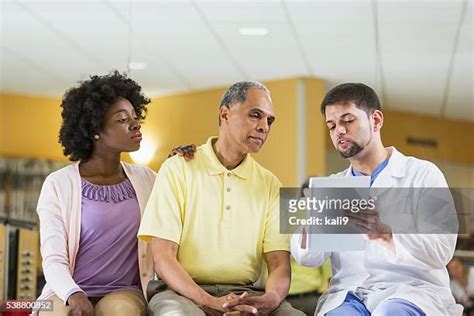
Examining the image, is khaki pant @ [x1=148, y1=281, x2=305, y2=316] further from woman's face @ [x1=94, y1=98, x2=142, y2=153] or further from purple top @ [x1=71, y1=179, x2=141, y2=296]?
woman's face @ [x1=94, y1=98, x2=142, y2=153]

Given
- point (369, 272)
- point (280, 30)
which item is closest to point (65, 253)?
point (369, 272)

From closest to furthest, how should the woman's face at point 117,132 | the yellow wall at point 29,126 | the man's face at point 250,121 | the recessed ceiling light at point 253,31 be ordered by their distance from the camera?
the man's face at point 250,121 → the woman's face at point 117,132 → the yellow wall at point 29,126 → the recessed ceiling light at point 253,31

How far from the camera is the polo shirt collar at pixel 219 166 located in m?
2.52

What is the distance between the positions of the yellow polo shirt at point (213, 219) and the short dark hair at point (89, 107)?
259 millimetres

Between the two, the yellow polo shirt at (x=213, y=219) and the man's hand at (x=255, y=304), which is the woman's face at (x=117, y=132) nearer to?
the yellow polo shirt at (x=213, y=219)

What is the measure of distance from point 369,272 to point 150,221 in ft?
1.94

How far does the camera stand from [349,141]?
245 cm

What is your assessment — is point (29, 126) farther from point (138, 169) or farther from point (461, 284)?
point (461, 284)

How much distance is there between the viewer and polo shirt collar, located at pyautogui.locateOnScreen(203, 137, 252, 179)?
99.2 inches

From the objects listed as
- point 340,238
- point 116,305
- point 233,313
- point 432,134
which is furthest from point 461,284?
point 116,305

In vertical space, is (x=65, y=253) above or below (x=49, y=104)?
below

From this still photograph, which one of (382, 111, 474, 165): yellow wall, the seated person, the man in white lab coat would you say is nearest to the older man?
the man in white lab coat

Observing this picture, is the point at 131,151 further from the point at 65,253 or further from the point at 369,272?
the point at 369,272

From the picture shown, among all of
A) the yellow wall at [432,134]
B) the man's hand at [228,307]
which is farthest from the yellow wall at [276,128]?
the man's hand at [228,307]
